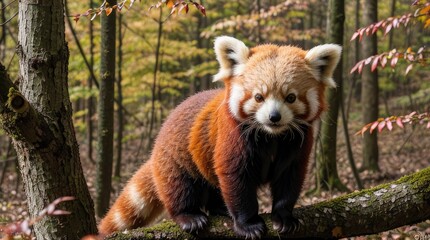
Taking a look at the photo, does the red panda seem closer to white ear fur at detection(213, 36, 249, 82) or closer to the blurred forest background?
white ear fur at detection(213, 36, 249, 82)

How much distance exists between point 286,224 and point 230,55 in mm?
1516

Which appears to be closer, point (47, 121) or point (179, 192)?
point (47, 121)

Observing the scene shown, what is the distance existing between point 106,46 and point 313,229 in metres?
4.24

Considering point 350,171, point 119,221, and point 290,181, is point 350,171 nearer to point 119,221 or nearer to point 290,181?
point 290,181

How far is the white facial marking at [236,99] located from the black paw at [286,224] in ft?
3.06

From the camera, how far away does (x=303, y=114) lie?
3.61 m

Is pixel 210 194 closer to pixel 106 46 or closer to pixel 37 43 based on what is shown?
pixel 37 43

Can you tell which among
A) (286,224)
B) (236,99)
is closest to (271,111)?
(236,99)

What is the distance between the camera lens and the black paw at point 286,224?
3.74 meters

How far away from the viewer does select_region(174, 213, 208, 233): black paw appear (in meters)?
3.88

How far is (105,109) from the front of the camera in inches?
269

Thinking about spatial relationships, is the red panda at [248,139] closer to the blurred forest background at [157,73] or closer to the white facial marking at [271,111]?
the white facial marking at [271,111]

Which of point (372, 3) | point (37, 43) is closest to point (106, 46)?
point (37, 43)

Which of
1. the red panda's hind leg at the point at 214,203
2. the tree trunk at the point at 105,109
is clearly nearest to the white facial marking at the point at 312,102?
the red panda's hind leg at the point at 214,203
